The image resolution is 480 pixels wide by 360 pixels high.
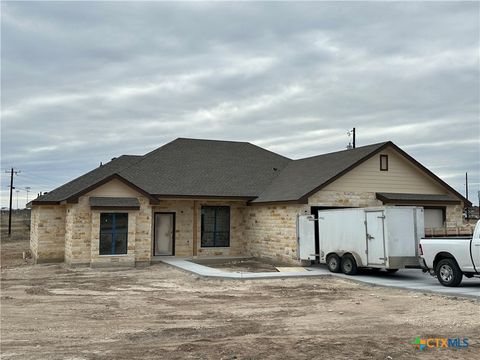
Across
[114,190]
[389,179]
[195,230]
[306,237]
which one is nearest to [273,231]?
[306,237]

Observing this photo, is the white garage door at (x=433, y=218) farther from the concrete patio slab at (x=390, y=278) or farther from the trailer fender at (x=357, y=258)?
the trailer fender at (x=357, y=258)

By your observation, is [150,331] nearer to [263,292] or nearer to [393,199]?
[263,292]

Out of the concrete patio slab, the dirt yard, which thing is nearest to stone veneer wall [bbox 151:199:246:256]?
the concrete patio slab

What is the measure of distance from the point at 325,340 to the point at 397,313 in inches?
128

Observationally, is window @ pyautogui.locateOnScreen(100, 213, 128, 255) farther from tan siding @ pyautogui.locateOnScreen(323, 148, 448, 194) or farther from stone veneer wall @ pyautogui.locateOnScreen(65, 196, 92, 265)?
tan siding @ pyautogui.locateOnScreen(323, 148, 448, 194)

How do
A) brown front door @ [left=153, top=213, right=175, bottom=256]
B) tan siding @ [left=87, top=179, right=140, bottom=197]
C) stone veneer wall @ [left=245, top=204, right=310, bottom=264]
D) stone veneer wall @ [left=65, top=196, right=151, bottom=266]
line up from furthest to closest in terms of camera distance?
brown front door @ [left=153, top=213, right=175, bottom=256] → tan siding @ [left=87, top=179, right=140, bottom=197] → stone veneer wall @ [left=245, top=204, right=310, bottom=264] → stone veneer wall @ [left=65, top=196, right=151, bottom=266]

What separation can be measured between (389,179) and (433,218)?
10.0 feet

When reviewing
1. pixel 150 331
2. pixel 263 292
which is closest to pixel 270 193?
pixel 263 292

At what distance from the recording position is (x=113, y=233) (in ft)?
68.0

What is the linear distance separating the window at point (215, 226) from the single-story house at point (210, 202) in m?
0.05

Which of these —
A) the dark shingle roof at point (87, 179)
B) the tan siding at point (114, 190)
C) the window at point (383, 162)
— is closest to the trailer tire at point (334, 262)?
the window at point (383, 162)

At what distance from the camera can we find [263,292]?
1400 centimetres

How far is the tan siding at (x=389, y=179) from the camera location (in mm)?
21578

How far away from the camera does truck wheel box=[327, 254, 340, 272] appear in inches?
A: 703
